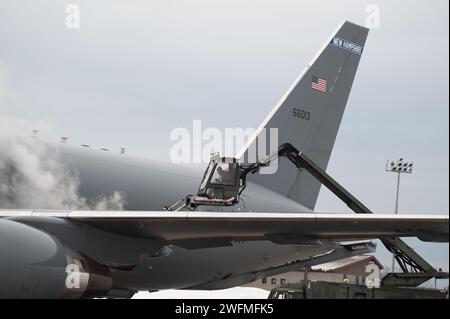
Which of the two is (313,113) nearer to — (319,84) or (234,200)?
(319,84)

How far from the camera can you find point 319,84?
64.3ft

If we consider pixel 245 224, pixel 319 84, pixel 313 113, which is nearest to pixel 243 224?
pixel 245 224

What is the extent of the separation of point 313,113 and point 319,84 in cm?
91

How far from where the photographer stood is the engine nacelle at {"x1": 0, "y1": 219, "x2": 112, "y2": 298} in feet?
33.5

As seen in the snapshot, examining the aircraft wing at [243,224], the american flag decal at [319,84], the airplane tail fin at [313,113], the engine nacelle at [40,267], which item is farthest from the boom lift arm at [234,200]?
the american flag decal at [319,84]

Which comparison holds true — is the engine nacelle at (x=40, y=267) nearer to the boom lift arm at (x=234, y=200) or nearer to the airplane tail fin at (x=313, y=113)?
the boom lift arm at (x=234, y=200)

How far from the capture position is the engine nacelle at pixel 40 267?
10.2 m

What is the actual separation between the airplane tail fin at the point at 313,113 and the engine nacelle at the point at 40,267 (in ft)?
21.9

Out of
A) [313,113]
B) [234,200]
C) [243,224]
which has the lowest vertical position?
[243,224]

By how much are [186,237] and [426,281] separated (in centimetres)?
453

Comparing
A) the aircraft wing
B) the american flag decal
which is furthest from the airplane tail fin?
the aircraft wing

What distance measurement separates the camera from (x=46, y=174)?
Answer: 13.4 meters
